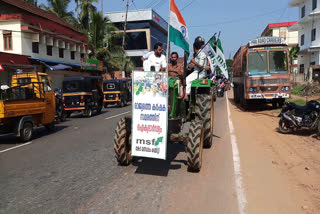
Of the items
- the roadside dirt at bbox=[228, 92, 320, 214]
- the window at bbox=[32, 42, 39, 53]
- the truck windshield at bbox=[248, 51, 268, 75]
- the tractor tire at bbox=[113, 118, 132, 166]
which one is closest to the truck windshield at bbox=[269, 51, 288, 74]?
the truck windshield at bbox=[248, 51, 268, 75]

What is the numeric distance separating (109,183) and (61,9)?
34.0 metres

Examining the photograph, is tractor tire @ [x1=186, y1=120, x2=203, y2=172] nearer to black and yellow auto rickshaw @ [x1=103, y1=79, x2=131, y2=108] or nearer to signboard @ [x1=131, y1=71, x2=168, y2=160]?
signboard @ [x1=131, y1=71, x2=168, y2=160]

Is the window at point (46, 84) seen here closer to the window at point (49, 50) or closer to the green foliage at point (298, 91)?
the window at point (49, 50)

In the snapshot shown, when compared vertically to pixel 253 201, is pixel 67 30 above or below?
above

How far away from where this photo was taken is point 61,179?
5289mm

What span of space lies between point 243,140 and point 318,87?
1700cm

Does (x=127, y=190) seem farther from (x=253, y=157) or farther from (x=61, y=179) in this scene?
(x=253, y=157)

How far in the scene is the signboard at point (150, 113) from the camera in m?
5.02

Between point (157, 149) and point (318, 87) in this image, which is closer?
point (157, 149)

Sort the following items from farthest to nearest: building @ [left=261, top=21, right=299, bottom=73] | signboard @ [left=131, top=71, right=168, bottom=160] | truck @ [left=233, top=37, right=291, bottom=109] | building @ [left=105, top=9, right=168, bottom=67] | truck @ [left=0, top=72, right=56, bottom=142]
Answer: building @ [left=261, top=21, right=299, bottom=73], building @ [left=105, top=9, right=168, bottom=67], truck @ [left=233, top=37, right=291, bottom=109], truck @ [left=0, top=72, right=56, bottom=142], signboard @ [left=131, top=71, right=168, bottom=160]

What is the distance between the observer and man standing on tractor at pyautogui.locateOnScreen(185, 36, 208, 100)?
7230 millimetres

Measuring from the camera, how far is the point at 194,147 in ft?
17.0

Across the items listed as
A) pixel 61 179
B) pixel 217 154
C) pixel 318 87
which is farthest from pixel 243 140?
pixel 318 87

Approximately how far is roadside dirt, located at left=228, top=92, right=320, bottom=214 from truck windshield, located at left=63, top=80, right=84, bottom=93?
10.4 m
